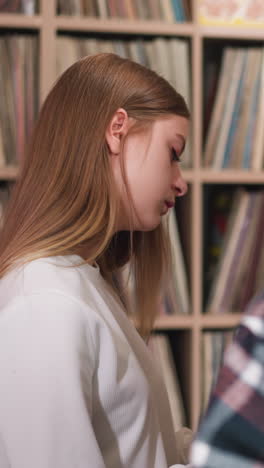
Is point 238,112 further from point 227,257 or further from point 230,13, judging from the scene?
point 227,257

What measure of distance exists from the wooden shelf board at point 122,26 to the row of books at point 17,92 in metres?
0.12

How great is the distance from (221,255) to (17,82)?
2.67ft

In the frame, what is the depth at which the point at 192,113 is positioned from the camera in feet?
5.63

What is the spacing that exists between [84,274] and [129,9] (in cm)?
113

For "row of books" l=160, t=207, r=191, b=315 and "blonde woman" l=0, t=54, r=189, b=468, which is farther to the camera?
"row of books" l=160, t=207, r=191, b=315

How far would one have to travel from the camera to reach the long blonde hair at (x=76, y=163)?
2.89 ft

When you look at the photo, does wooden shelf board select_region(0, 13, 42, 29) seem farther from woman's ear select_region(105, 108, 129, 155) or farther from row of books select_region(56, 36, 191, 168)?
woman's ear select_region(105, 108, 129, 155)

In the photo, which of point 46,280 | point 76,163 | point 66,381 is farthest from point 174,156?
point 66,381

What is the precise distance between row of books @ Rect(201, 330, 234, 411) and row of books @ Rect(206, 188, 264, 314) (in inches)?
3.3

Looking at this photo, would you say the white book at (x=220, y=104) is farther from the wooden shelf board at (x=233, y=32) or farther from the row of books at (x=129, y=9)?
the row of books at (x=129, y=9)

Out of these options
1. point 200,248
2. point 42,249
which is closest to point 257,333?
point 42,249

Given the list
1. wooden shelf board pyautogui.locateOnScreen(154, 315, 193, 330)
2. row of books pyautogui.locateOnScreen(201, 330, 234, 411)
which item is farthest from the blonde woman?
row of books pyautogui.locateOnScreen(201, 330, 234, 411)

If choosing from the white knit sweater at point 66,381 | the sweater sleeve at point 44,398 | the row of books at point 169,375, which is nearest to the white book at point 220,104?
the row of books at point 169,375

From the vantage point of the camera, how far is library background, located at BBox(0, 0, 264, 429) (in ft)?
5.54
